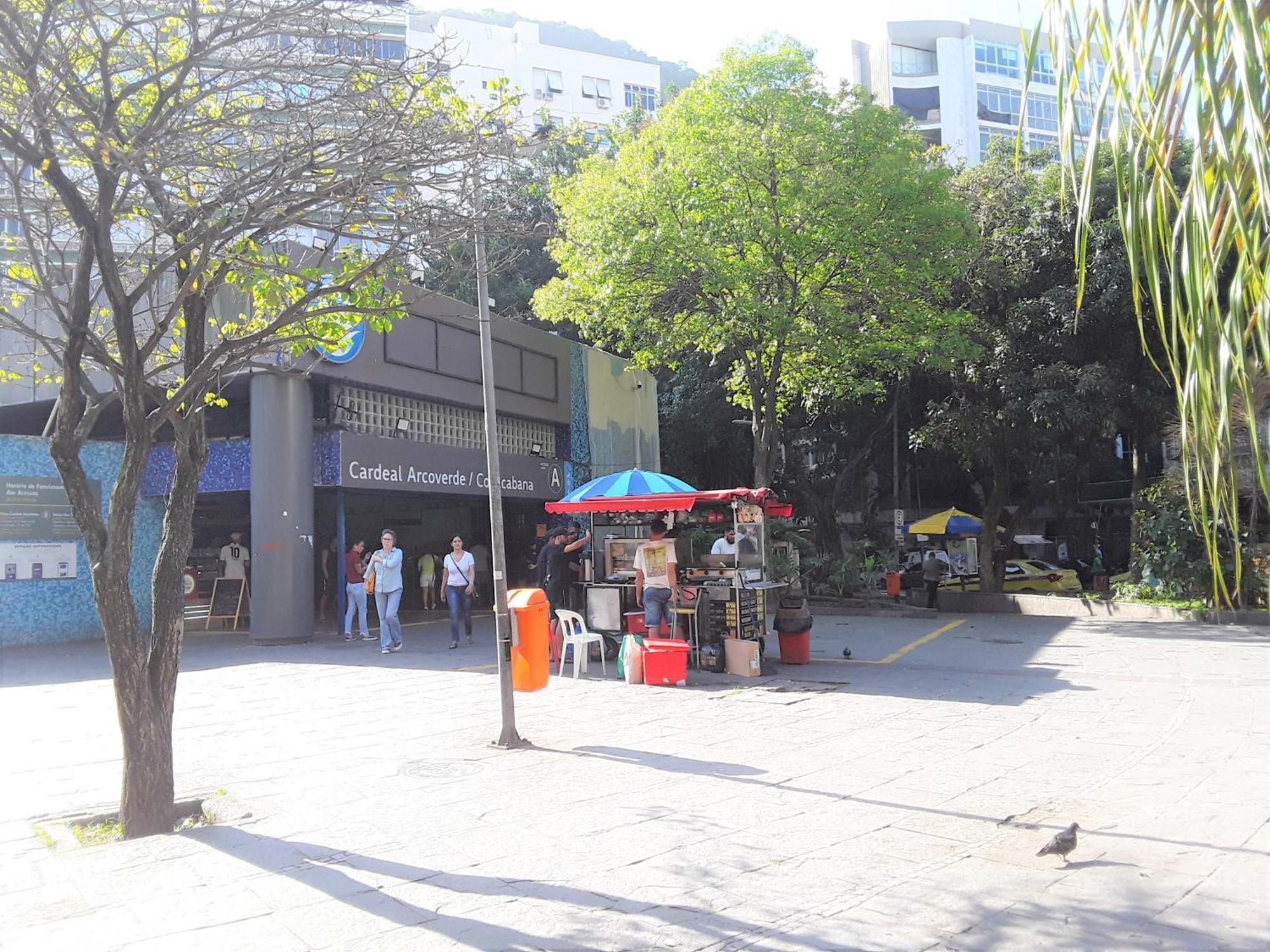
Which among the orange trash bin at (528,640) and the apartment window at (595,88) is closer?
the orange trash bin at (528,640)

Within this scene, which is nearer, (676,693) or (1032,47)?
(1032,47)

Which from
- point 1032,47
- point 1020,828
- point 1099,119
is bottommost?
point 1020,828

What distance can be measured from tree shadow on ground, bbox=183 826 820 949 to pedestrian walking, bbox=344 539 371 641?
1061 cm

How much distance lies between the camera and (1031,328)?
71.7 feet

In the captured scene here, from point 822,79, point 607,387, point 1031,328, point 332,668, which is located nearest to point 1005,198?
point 1031,328

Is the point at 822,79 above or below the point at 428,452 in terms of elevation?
above

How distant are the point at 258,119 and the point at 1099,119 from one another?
7.54 m

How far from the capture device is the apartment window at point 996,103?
179 feet

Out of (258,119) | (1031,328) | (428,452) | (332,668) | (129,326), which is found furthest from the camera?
(1031,328)

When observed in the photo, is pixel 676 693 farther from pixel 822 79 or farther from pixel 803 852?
pixel 822 79

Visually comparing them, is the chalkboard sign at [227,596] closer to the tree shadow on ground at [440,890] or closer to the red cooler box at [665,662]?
the red cooler box at [665,662]

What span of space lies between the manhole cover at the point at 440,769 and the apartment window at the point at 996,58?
187 feet

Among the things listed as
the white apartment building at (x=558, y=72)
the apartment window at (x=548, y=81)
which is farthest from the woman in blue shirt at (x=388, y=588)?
the apartment window at (x=548, y=81)

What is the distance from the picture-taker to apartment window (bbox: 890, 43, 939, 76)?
54781mm
